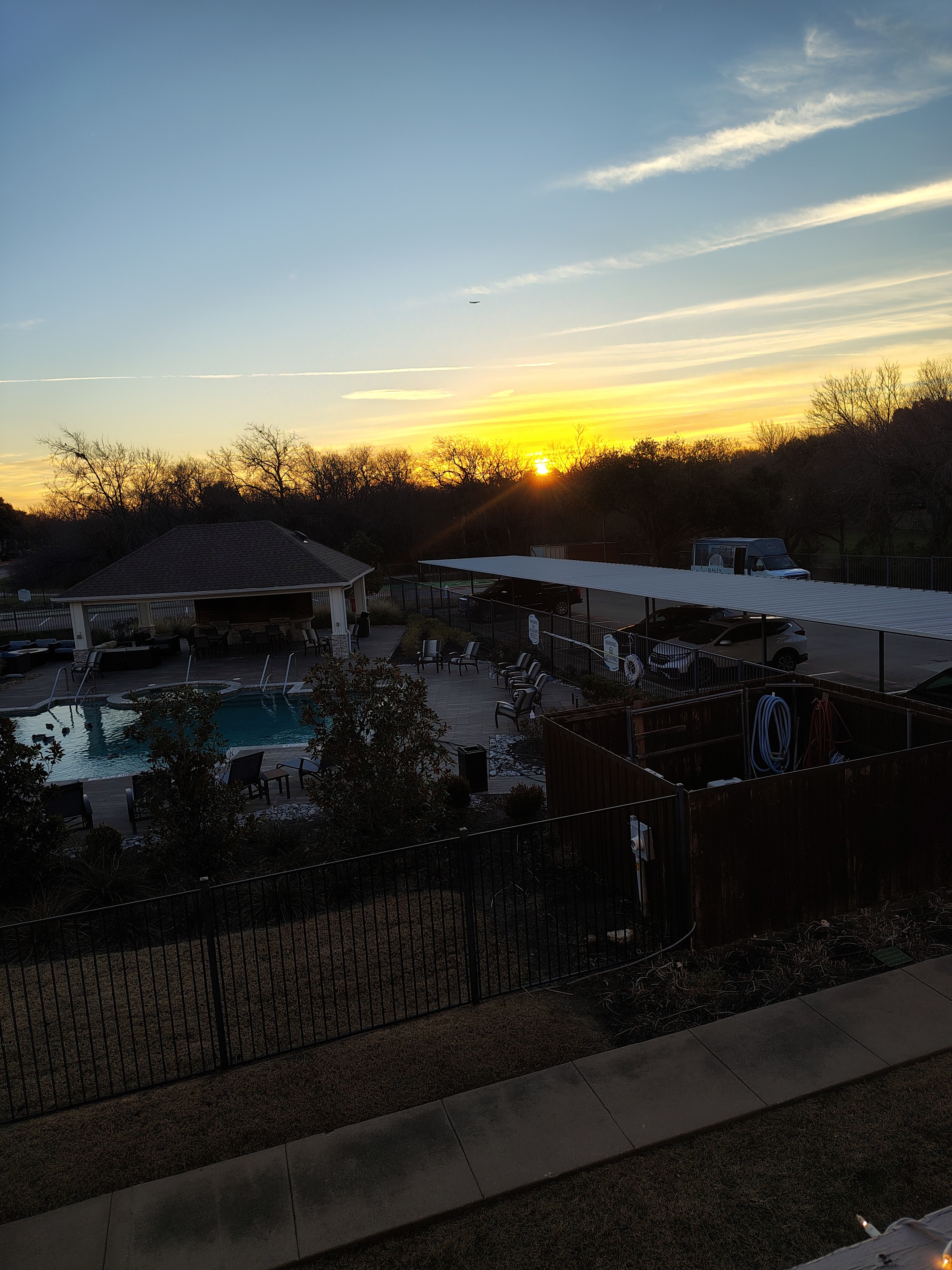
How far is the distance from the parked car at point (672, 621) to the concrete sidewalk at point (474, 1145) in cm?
1646

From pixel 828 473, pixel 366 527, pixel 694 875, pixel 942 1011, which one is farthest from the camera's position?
pixel 366 527

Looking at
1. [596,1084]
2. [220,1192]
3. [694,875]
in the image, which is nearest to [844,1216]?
[596,1084]

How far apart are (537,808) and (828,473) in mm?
45902

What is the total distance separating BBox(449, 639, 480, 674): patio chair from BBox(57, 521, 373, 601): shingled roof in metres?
4.75

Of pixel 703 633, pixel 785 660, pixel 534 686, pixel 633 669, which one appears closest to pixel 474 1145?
pixel 633 669

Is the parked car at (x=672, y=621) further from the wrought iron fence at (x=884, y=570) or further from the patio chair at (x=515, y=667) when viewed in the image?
the wrought iron fence at (x=884, y=570)

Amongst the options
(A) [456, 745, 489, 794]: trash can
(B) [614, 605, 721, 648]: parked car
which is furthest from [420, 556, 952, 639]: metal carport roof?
(A) [456, 745, 489, 794]: trash can

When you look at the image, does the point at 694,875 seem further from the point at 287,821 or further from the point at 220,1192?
the point at 287,821

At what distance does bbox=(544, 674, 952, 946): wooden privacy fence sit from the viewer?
7.04 metres

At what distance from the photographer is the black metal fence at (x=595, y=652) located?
16031 mm

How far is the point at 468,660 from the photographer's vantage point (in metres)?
23.0

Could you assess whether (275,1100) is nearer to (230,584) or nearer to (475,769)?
(475,769)

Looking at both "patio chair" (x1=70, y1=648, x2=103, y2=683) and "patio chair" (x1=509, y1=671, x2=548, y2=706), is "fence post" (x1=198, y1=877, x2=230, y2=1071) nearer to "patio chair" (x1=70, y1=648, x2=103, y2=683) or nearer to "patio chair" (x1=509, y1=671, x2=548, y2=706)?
"patio chair" (x1=509, y1=671, x2=548, y2=706)

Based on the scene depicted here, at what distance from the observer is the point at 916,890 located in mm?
7910
